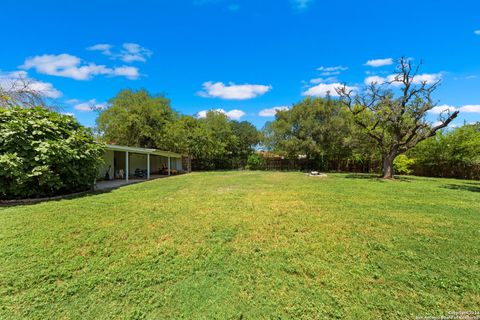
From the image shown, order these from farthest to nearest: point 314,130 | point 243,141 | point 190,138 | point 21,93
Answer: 1. point 243,141
2. point 314,130
3. point 190,138
4. point 21,93

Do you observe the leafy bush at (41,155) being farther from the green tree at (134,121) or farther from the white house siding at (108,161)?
the green tree at (134,121)

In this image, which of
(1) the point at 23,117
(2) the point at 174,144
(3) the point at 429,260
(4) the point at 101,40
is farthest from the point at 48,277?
(2) the point at 174,144

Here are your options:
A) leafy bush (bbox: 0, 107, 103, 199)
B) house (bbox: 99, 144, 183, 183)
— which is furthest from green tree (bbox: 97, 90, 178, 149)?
leafy bush (bbox: 0, 107, 103, 199)

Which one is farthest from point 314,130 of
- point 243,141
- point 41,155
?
point 41,155

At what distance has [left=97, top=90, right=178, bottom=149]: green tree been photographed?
64.3ft

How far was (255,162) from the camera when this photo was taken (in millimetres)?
25141

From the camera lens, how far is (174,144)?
766 inches

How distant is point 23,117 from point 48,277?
6.00 meters

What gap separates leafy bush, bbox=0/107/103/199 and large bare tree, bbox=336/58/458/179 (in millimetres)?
14416

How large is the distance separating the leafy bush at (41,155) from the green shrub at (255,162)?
18705 mm

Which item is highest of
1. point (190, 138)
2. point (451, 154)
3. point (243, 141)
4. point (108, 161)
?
point (243, 141)

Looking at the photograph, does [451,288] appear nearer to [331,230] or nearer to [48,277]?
[331,230]

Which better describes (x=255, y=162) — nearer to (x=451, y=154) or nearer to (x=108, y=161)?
(x=108, y=161)

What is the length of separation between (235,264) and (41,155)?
6.42 meters
